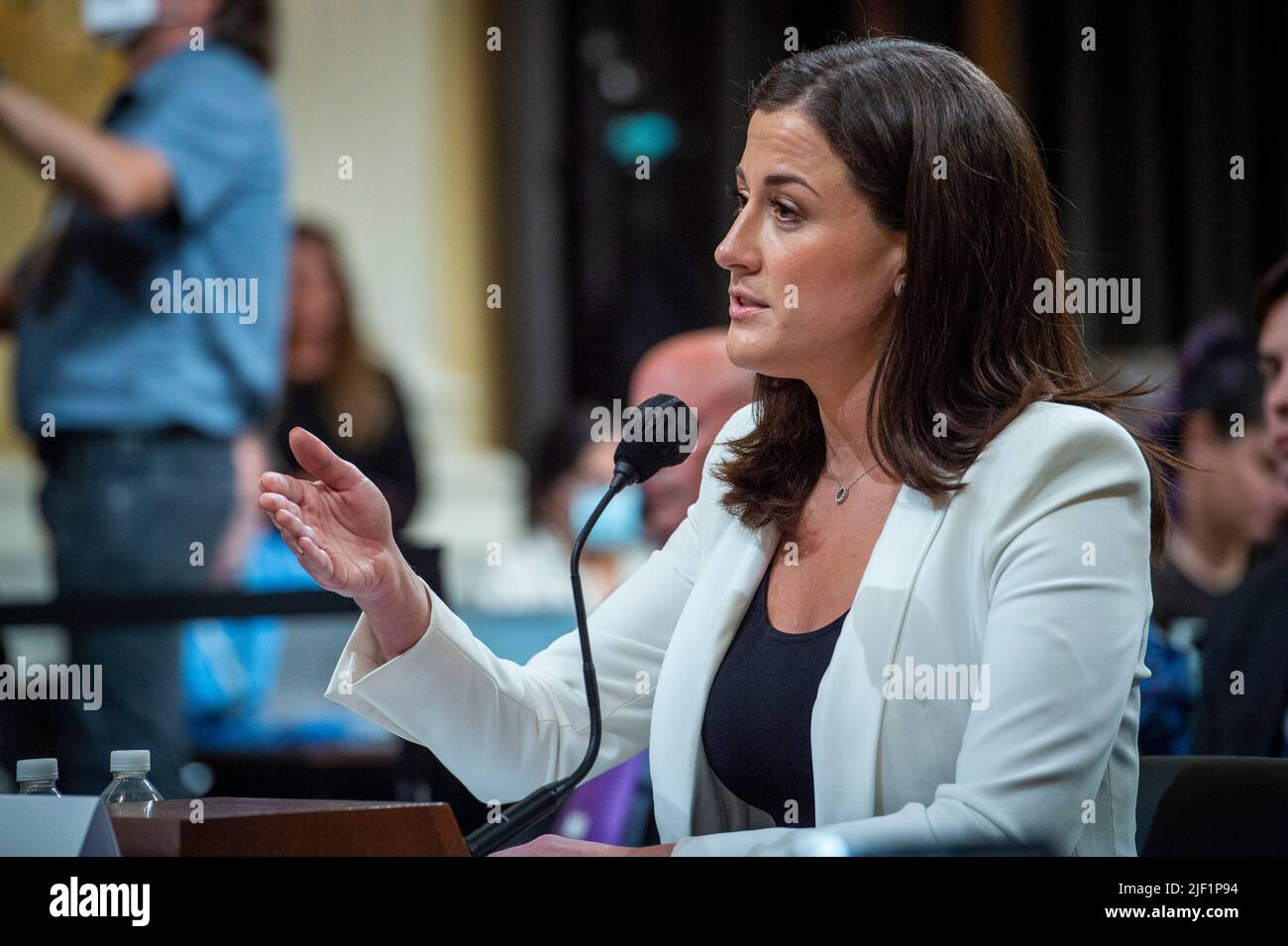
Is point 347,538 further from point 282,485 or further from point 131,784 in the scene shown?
point 131,784

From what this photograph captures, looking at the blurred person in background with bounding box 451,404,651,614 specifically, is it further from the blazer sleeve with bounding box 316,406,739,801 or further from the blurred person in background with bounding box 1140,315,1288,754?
the blazer sleeve with bounding box 316,406,739,801

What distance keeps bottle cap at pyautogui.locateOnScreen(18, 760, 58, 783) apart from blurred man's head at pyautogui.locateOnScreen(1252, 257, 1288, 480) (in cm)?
180

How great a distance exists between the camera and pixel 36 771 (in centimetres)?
143

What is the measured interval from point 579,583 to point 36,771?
530 mm

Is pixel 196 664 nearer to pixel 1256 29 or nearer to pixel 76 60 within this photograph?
pixel 76 60

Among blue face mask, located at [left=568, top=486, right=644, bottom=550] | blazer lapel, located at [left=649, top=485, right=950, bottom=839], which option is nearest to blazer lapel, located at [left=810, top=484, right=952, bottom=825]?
blazer lapel, located at [left=649, top=485, right=950, bottom=839]

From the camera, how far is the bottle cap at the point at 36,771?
56.0 inches

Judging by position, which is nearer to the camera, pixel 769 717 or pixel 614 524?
pixel 769 717

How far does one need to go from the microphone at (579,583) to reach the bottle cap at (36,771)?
15.3 inches

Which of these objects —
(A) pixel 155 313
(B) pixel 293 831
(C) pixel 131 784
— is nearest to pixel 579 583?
(B) pixel 293 831

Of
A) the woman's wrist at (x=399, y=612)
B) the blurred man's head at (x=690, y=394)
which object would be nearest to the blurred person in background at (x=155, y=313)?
the blurred man's head at (x=690, y=394)

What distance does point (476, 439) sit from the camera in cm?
484
